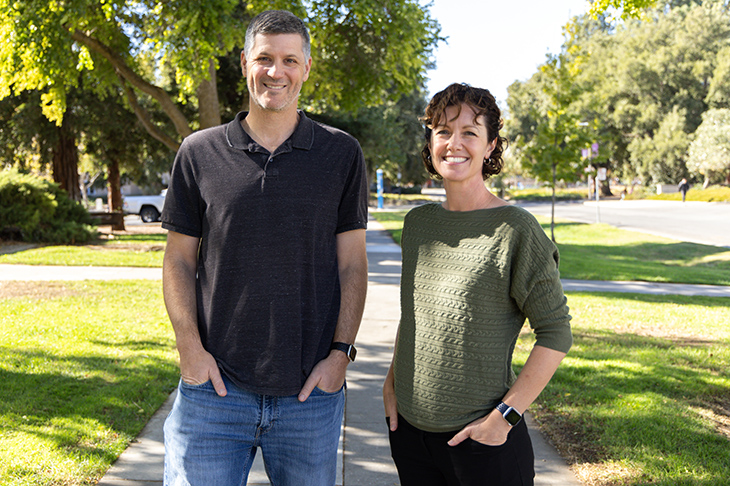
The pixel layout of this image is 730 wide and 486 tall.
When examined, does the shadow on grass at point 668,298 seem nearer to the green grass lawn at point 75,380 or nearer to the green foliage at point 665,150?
the green grass lawn at point 75,380

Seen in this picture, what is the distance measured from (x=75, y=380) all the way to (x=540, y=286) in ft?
14.9

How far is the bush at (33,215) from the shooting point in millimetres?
16375

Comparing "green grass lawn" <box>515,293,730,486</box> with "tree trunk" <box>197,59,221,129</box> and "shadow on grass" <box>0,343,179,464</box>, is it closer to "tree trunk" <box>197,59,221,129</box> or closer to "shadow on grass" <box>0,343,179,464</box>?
"shadow on grass" <box>0,343,179,464</box>

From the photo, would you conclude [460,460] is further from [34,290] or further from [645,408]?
[34,290]

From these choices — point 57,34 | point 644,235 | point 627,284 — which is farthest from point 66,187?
point 644,235

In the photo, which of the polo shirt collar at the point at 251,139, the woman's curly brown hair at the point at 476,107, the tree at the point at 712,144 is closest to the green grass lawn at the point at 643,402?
the woman's curly brown hair at the point at 476,107

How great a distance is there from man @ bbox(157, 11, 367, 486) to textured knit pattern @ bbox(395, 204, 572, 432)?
257mm

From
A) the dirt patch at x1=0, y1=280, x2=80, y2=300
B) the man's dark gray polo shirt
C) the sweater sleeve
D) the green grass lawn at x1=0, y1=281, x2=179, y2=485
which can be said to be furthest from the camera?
the dirt patch at x1=0, y1=280, x2=80, y2=300

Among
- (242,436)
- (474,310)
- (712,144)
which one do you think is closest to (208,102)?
(242,436)

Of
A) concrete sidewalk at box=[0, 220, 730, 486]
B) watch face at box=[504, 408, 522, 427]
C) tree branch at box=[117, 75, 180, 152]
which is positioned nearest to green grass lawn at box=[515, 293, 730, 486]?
concrete sidewalk at box=[0, 220, 730, 486]

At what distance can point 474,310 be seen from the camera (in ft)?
6.35

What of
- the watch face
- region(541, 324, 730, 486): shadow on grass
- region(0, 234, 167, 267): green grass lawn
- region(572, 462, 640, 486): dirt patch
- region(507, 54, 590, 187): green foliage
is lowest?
region(572, 462, 640, 486): dirt patch

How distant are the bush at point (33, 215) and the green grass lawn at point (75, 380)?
835cm

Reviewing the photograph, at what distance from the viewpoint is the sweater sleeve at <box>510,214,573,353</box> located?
187 centimetres
